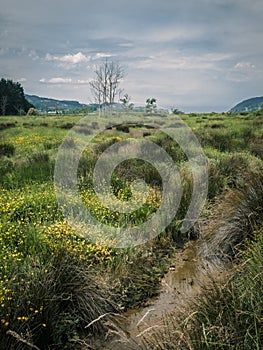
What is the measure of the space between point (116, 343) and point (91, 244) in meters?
1.84

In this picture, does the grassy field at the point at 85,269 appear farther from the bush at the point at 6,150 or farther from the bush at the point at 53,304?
the bush at the point at 6,150

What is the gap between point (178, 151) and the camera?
1348 centimetres

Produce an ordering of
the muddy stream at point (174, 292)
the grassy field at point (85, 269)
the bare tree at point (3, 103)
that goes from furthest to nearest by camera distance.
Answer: the bare tree at point (3, 103) < the muddy stream at point (174, 292) < the grassy field at point (85, 269)

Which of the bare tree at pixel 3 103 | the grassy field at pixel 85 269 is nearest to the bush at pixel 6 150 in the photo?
the grassy field at pixel 85 269

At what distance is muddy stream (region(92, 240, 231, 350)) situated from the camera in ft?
14.3

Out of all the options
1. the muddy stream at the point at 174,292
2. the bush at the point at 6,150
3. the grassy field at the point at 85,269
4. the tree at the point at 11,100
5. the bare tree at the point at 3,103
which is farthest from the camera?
the tree at the point at 11,100

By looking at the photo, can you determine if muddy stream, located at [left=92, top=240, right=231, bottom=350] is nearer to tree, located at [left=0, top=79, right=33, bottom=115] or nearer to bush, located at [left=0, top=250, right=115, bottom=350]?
bush, located at [left=0, top=250, right=115, bottom=350]

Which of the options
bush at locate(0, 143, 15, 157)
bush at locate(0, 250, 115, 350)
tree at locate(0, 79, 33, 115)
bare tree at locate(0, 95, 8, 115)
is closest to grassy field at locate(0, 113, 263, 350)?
bush at locate(0, 250, 115, 350)

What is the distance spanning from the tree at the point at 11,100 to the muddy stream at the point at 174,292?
58041 millimetres

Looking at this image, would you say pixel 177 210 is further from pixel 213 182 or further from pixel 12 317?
pixel 12 317

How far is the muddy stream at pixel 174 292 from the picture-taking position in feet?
14.3

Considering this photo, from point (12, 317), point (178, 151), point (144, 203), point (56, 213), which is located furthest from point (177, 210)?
point (178, 151)

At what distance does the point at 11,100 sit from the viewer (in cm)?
6462

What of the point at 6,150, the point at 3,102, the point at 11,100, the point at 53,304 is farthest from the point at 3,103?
the point at 53,304
